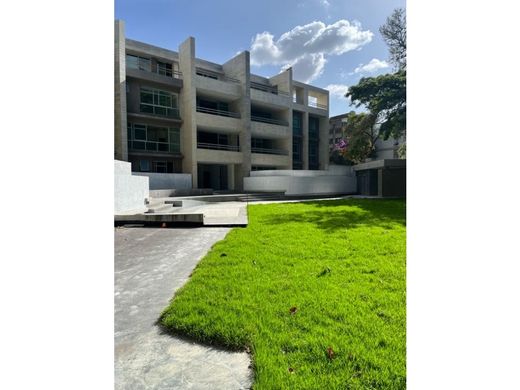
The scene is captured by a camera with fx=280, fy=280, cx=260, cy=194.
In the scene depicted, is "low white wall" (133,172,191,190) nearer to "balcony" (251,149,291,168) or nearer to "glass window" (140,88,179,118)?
"glass window" (140,88,179,118)

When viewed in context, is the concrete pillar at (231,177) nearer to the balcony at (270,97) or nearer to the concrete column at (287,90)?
the concrete column at (287,90)

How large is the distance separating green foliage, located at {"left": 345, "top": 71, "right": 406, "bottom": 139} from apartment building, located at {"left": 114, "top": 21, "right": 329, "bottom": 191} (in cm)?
1124

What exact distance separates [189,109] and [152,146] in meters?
4.96

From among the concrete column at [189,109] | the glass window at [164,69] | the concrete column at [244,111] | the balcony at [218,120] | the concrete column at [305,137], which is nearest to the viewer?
the concrete column at [189,109]

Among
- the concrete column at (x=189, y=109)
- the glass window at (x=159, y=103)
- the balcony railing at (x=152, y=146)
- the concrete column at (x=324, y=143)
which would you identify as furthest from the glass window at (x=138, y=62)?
the concrete column at (x=324, y=143)

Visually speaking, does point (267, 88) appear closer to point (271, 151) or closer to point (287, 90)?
point (287, 90)

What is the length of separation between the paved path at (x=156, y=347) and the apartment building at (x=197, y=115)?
69.0 feet

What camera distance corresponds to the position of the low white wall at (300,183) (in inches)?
1088

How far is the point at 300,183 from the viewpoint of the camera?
28234mm
